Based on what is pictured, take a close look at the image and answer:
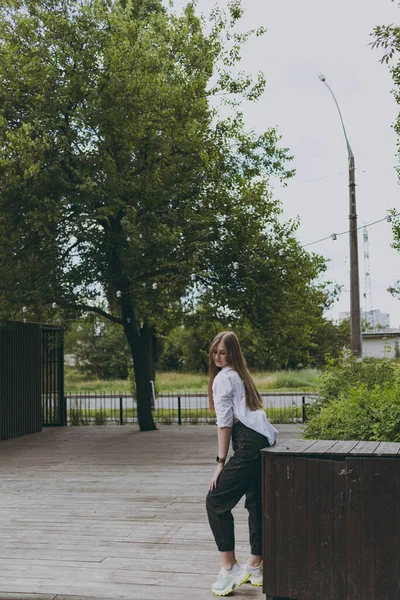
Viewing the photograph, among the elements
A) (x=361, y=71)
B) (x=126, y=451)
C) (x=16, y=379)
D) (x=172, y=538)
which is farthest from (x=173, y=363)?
(x=172, y=538)

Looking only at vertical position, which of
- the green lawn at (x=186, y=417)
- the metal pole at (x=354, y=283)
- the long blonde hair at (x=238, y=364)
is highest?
the metal pole at (x=354, y=283)

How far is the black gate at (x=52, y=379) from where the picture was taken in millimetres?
20188

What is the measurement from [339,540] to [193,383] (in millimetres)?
35095

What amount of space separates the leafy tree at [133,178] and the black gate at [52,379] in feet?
7.71

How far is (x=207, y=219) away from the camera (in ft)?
54.3

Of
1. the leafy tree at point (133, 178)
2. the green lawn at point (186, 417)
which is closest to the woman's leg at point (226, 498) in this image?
the leafy tree at point (133, 178)

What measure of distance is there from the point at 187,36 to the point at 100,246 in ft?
18.4

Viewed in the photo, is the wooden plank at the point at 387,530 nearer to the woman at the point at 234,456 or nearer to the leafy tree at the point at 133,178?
the woman at the point at 234,456

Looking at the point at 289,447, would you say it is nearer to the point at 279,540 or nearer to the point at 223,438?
the point at 223,438

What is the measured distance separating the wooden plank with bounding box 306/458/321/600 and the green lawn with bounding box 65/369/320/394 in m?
21.9

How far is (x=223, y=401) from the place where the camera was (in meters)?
5.26

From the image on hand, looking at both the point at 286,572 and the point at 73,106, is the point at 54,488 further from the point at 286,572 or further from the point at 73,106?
the point at 73,106

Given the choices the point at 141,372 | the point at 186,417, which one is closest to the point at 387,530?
the point at 141,372

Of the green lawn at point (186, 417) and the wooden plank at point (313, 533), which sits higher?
the wooden plank at point (313, 533)
